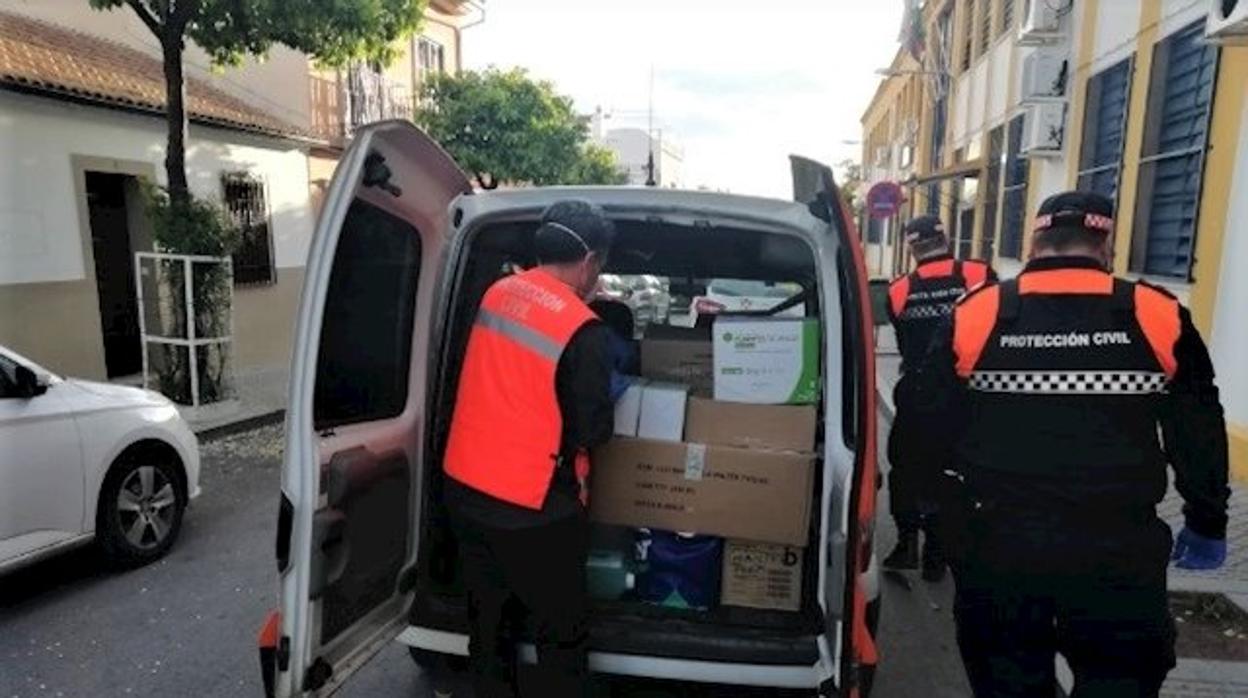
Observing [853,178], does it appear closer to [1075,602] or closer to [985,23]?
[985,23]

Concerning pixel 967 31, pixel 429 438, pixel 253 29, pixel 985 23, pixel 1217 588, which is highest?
pixel 967 31

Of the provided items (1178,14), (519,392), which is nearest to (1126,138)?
(1178,14)

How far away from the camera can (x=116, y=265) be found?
9656mm

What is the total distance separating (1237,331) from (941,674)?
14.1ft

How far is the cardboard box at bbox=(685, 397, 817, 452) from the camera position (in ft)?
9.20

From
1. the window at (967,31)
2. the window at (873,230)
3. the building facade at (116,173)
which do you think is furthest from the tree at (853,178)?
the building facade at (116,173)

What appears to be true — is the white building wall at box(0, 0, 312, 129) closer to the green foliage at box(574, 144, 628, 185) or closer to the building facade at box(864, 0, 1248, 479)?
the green foliage at box(574, 144, 628, 185)

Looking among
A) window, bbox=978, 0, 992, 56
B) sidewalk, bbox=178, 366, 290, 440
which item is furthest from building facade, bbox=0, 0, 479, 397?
window, bbox=978, 0, 992, 56

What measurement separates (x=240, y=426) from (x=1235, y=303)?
871cm

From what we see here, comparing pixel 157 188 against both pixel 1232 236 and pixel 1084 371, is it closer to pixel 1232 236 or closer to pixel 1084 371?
pixel 1084 371

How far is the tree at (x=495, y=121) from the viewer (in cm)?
1662

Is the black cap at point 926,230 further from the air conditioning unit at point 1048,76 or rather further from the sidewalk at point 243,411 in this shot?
the air conditioning unit at point 1048,76

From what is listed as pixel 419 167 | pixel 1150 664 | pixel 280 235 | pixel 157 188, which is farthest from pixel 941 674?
pixel 280 235

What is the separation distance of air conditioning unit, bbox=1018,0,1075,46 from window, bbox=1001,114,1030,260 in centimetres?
219
